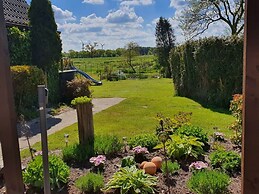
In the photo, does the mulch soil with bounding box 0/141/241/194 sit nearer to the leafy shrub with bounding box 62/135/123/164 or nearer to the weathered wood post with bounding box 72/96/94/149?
the leafy shrub with bounding box 62/135/123/164

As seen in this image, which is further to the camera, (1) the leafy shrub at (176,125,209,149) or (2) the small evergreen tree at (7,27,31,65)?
(2) the small evergreen tree at (7,27,31,65)

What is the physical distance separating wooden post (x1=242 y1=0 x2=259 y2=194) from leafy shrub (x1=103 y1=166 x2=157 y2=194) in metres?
1.61

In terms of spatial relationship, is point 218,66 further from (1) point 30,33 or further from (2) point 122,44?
(2) point 122,44

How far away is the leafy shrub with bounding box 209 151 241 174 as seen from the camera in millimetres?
3151

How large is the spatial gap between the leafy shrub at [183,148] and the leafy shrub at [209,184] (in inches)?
34.9

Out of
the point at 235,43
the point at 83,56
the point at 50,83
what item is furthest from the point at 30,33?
the point at 83,56

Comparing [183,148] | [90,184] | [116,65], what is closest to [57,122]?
[183,148]

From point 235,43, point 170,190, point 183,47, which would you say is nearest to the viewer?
point 170,190

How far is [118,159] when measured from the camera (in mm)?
3709

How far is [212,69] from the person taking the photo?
31.4 feet

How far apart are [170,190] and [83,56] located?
28907 millimetres

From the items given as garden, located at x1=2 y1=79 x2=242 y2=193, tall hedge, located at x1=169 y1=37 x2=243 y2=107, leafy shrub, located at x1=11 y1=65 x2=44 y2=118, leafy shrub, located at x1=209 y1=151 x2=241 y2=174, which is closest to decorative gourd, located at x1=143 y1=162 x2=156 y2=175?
garden, located at x1=2 y1=79 x2=242 y2=193


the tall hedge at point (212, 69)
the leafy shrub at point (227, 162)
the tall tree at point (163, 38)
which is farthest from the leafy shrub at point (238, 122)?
the tall tree at point (163, 38)

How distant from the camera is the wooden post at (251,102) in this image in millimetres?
1085
